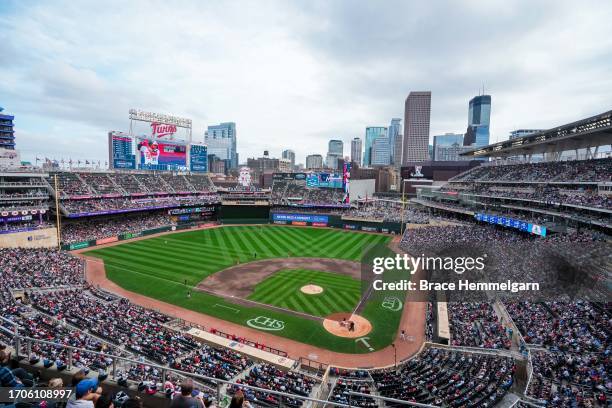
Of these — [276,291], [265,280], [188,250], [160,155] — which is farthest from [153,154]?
[276,291]

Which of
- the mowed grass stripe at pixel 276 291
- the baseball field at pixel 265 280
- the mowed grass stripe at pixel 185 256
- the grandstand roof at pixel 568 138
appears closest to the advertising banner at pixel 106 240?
the baseball field at pixel 265 280

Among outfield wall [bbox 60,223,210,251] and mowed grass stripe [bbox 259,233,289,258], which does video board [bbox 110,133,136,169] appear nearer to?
outfield wall [bbox 60,223,210,251]

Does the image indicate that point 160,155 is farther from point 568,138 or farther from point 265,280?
point 568,138

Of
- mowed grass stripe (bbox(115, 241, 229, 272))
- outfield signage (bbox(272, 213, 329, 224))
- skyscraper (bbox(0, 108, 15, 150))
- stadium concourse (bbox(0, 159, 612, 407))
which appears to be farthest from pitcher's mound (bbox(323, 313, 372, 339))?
skyscraper (bbox(0, 108, 15, 150))

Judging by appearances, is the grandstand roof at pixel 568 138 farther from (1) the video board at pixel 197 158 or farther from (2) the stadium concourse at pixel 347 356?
(1) the video board at pixel 197 158

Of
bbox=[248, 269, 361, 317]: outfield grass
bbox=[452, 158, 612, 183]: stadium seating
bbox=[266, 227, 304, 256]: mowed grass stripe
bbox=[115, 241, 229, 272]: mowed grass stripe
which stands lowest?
bbox=[248, 269, 361, 317]: outfield grass

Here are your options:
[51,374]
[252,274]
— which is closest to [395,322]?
[252,274]
